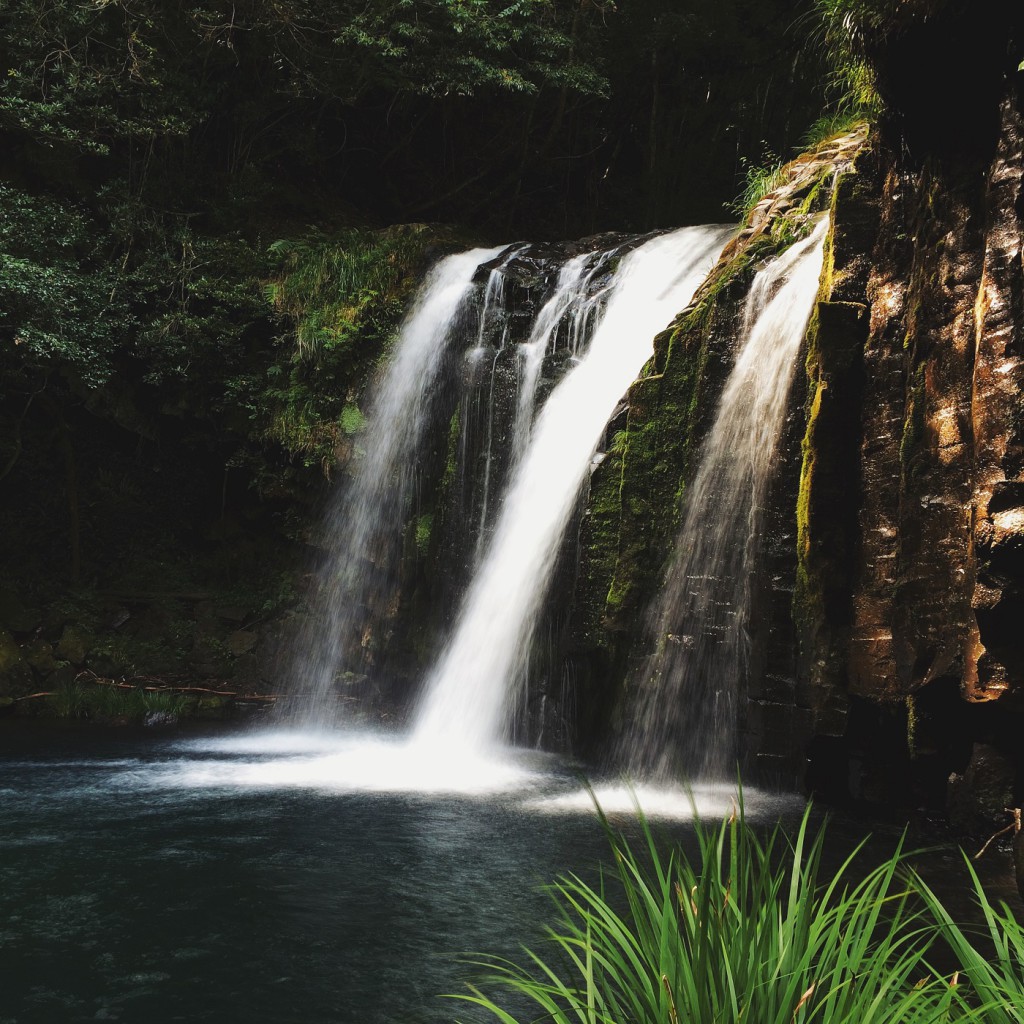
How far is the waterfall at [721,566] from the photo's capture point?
6441 mm

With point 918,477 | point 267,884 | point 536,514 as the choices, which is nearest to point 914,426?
point 918,477

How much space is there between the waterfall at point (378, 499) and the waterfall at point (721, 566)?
448 centimetres

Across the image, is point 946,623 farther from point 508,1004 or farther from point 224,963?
point 224,963

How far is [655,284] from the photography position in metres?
9.82

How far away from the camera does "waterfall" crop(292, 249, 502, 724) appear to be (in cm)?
1066

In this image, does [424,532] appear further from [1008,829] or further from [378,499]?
[1008,829]

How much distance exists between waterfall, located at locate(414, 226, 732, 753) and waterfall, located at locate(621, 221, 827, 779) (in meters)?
1.62

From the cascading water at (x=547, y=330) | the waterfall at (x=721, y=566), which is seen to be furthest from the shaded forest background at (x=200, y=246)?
the waterfall at (x=721, y=566)

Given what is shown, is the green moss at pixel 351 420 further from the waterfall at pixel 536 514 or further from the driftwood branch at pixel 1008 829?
the driftwood branch at pixel 1008 829

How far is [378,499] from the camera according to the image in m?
10.7

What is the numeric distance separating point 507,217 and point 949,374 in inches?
515

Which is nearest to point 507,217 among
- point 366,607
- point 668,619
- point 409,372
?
point 409,372

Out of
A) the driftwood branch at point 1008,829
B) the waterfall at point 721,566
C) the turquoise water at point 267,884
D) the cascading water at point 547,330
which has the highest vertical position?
the cascading water at point 547,330

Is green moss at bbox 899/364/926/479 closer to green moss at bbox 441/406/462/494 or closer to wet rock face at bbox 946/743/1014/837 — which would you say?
wet rock face at bbox 946/743/1014/837
